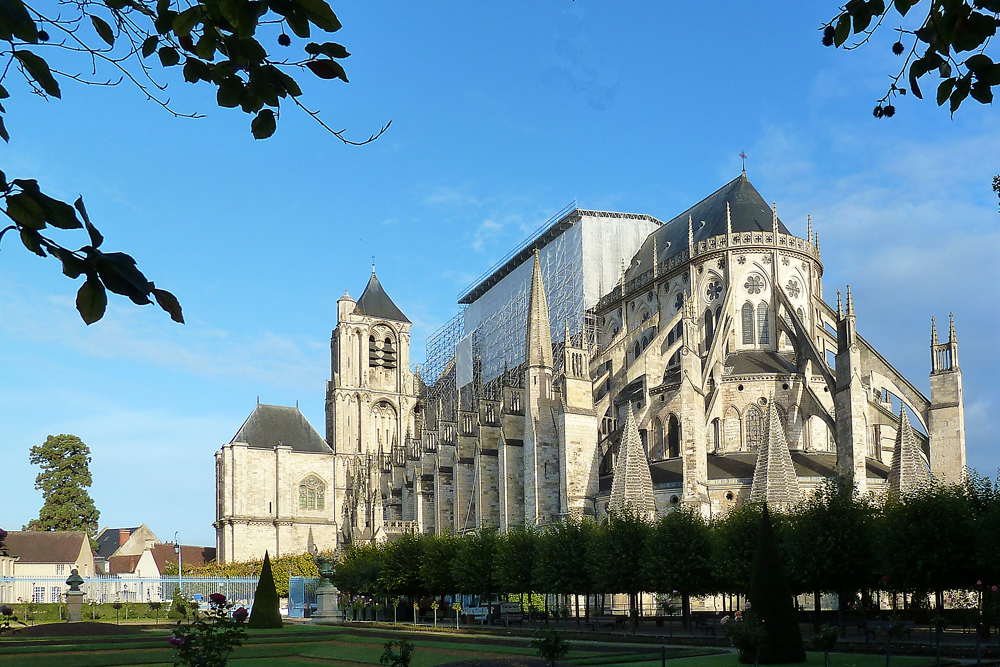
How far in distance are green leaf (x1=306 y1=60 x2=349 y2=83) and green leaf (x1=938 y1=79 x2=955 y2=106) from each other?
3.00 m

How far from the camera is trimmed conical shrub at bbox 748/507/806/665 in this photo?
18719mm

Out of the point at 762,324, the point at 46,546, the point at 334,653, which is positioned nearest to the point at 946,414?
the point at 762,324

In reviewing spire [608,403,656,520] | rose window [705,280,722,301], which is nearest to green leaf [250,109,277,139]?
spire [608,403,656,520]

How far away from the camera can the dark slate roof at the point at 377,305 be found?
260ft

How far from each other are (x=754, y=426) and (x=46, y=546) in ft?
139

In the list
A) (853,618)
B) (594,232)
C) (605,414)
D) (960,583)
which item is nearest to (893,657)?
(960,583)

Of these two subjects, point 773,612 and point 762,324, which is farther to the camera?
point 762,324

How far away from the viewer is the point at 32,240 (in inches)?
132

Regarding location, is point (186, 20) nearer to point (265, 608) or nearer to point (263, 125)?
point (263, 125)

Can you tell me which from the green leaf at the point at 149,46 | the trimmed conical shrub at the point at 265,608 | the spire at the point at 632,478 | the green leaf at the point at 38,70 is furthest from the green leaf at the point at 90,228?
the spire at the point at 632,478

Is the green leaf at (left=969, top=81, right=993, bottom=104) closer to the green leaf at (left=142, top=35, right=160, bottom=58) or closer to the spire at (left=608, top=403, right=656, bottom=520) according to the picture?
the green leaf at (left=142, top=35, right=160, bottom=58)

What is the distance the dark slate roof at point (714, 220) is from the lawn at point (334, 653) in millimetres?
27161

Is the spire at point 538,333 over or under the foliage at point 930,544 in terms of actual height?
over

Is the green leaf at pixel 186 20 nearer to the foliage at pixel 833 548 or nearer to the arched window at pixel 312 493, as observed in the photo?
the foliage at pixel 833 548
